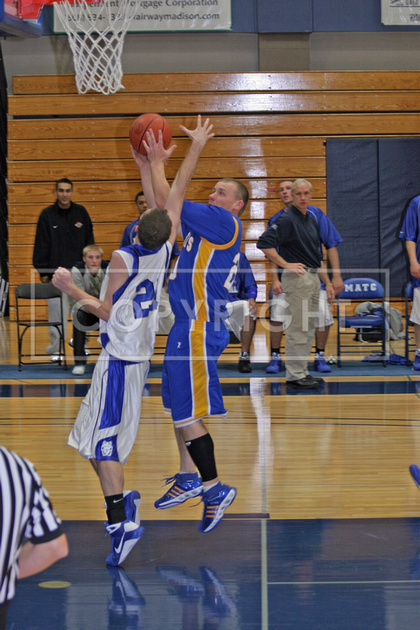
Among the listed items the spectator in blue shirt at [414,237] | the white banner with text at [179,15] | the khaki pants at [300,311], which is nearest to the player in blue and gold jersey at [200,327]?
the khaki pants at [300,311]

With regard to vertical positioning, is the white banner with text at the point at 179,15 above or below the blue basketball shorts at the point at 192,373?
above

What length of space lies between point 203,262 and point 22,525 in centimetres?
216

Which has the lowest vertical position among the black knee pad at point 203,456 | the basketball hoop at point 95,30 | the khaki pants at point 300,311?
the black knee pad at point 203,456

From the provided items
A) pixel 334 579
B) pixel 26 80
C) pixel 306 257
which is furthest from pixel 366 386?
pixel 26 80

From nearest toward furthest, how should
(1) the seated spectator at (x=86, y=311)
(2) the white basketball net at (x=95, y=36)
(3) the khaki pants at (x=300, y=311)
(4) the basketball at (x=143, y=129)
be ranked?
(4) the basketball at (x=143, y=129), (3) the khaki pants at (x=300, y=311), (1) the seated spectator at (x=86, y=311), (2) the white basketball net at (x=95, y=36)

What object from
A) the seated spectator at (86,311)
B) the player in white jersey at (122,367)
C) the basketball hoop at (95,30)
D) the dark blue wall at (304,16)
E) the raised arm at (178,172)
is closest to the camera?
the player in white jersey at (122,367)

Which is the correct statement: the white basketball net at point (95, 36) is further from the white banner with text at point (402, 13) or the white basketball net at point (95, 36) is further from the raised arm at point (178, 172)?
the raised arm at point (178, 172)

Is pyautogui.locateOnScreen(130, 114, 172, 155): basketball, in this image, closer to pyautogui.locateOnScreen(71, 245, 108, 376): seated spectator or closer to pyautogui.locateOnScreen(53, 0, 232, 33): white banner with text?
pyautogui.locateOnScreen(71, 245, 108, 376): seated spectator

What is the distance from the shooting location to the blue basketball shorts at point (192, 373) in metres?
3.41

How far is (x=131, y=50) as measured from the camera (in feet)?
40.0

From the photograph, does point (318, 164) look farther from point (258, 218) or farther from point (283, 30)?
point (283, 30)

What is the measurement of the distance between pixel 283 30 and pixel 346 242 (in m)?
3.67

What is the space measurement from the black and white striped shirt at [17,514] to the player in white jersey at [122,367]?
164 centimetres

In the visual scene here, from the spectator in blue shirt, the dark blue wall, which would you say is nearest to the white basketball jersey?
the spectator in blue shirt
